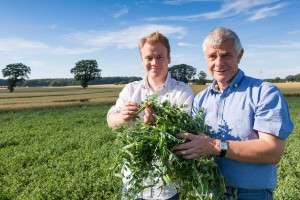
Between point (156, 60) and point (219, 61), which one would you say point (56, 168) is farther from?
point (219, 61)

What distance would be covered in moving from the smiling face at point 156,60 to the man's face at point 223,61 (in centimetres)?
57

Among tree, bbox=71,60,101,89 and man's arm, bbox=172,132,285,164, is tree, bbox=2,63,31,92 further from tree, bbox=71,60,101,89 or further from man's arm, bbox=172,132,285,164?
man's arm, bbox=172,132,285,164

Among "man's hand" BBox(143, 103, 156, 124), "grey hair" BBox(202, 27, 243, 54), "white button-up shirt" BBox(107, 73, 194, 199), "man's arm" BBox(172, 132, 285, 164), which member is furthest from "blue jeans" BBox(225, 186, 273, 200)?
"grey hair" BBox(202, 27, 243, 54)

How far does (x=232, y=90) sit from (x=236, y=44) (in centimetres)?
41

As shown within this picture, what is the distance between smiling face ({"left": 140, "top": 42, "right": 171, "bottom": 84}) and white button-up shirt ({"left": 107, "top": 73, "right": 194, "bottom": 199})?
10 centimetres

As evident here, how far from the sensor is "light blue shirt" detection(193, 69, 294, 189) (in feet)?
9.05

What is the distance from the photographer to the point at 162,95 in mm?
3641

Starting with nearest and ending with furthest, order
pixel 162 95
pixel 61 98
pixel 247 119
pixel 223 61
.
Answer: pixel 247 119 < pixel 223 61 < pixel 162 95 < pixel 61 98

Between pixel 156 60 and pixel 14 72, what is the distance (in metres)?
108

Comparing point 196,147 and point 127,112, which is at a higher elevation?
point 127,112

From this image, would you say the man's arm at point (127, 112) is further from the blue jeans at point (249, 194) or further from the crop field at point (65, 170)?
the crop field at point (65, 170)

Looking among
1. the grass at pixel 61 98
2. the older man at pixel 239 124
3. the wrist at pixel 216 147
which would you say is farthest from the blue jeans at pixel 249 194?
the grass at pixel 61 98

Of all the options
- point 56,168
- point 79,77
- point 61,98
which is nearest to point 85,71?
point 79,77

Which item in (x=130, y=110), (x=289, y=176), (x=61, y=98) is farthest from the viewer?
(x=61, y=98)
